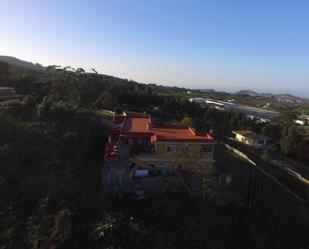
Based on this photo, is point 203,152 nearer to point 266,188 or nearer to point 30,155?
point 266,188

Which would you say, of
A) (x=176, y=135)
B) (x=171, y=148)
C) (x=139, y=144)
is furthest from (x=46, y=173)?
(x=176, y=135)

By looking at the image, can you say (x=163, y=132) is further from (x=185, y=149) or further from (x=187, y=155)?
(x=187, y=155)

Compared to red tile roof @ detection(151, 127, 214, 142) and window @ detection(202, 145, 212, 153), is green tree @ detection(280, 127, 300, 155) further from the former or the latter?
window @ detection(202, 145, 212, 153)

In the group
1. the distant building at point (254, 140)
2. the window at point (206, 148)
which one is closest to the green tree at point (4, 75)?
the window at point (206, 148)

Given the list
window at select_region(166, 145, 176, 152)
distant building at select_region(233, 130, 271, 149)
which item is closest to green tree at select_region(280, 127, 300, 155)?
distant building at select_region(233, 130, 271, 149)

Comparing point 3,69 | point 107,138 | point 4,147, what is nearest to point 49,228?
point 4,147

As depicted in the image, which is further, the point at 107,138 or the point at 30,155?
the point at 107,138

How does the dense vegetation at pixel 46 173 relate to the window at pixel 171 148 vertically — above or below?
below

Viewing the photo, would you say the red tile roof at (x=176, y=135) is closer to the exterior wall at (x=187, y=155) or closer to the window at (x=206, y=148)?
the exterior wall at (x=187, y=155)
